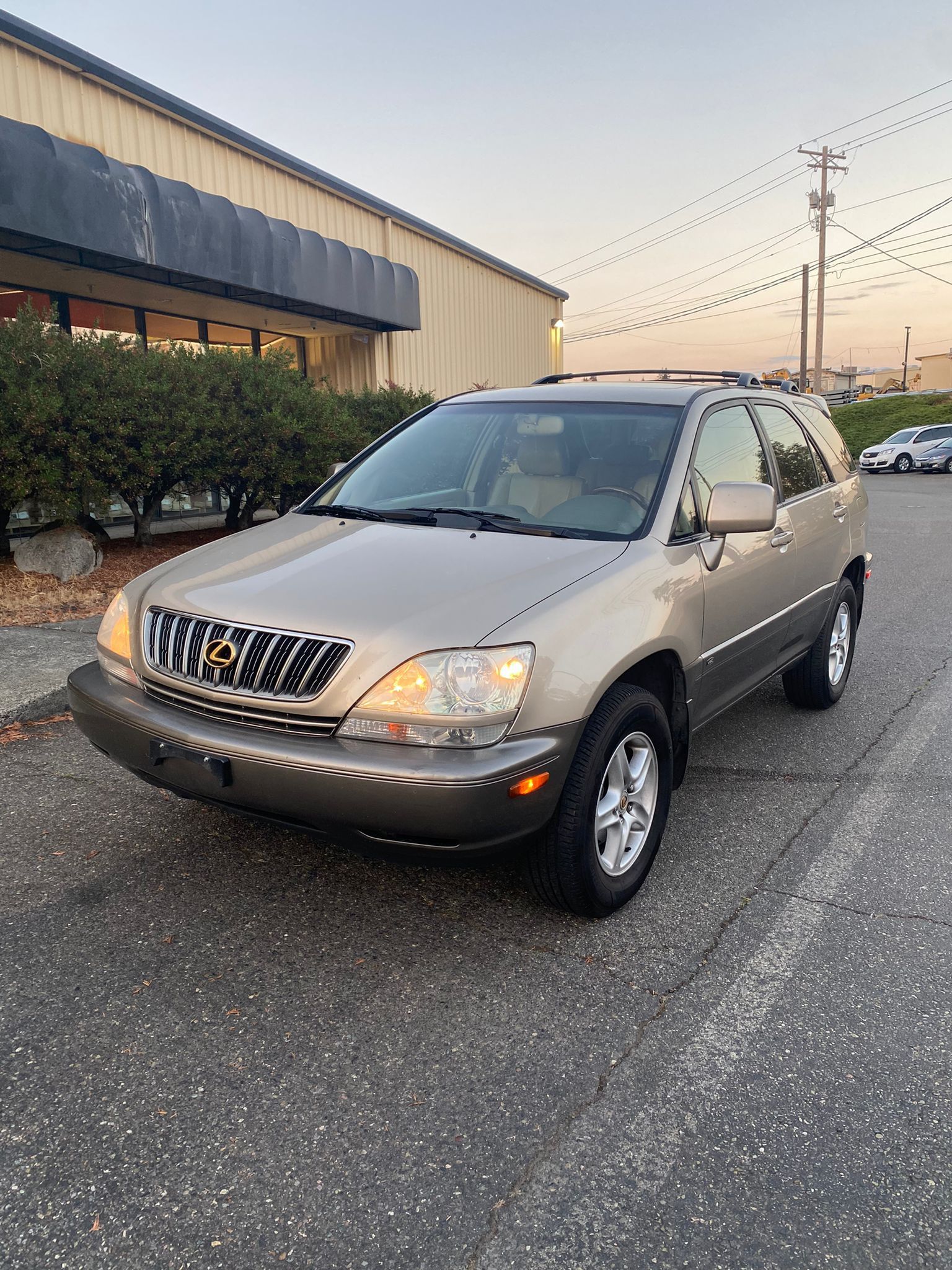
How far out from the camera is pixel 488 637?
105 inches

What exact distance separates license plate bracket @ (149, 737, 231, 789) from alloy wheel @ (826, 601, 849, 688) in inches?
148

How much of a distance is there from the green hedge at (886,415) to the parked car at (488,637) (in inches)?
1577

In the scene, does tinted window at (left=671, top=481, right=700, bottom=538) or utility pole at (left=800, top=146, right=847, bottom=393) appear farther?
utility pole at (left=800, top=146, right=847, bottom=393)

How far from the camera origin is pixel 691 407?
3934 millimetres

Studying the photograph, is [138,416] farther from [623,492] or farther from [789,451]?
[623,492]

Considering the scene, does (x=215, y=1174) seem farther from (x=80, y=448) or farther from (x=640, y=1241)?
(x=80, y=448)

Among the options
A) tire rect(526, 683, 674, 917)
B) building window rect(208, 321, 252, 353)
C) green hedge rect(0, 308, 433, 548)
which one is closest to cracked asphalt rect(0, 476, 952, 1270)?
tire rect(526, 683, 674, 917)

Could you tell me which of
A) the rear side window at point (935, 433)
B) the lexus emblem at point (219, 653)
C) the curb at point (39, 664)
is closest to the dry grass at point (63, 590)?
the curb at point (39, 664)

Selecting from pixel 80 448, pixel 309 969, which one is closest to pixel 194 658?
pixel 309 969

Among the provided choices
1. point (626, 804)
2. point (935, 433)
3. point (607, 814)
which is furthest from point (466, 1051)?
point (935, 433)

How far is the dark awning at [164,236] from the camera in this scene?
34.3ft

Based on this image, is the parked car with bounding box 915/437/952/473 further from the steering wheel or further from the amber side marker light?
the amber side marker light

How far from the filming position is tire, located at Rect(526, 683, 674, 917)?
283cm

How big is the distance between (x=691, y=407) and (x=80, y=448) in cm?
589
